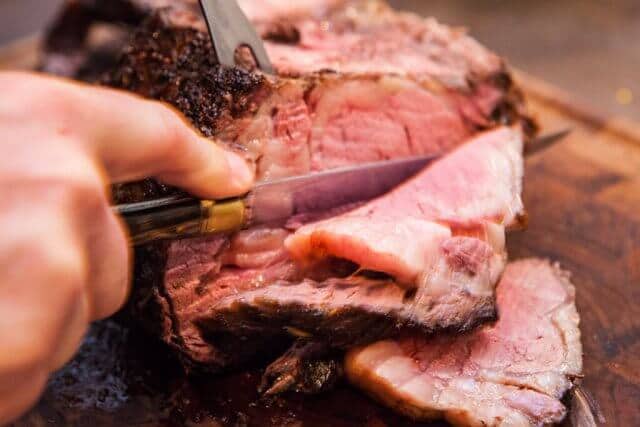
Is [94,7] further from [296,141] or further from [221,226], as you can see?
[221,226]

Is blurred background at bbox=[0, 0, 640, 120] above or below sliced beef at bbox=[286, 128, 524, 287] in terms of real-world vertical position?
below

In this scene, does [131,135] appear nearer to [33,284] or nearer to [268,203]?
[33,284]

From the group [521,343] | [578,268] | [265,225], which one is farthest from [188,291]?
[578,268]

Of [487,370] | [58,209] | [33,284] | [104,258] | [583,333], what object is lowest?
[583,333]

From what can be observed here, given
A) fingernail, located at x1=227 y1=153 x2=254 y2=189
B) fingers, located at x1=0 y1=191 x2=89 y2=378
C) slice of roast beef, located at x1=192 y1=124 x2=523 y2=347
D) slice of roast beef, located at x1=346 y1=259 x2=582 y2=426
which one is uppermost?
fingers, located at x1=0 y1=191 x2=89 y2=378

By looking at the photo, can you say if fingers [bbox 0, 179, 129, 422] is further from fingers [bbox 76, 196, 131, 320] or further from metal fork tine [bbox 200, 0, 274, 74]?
metal fork tine [bbox 200, 0, 274, 74]

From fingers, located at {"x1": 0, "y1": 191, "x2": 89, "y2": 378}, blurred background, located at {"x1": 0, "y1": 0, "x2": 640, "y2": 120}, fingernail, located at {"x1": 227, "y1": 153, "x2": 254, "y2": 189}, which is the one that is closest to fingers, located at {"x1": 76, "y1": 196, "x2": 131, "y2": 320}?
fingers, located at {"x1": 0, "y1": 191, "x2": 89, "y2": 378}

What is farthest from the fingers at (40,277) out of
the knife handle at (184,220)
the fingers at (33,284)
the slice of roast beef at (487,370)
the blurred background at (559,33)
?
the blurred background at (559,33)

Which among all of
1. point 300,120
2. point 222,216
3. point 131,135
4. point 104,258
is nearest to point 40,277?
point 104,258
